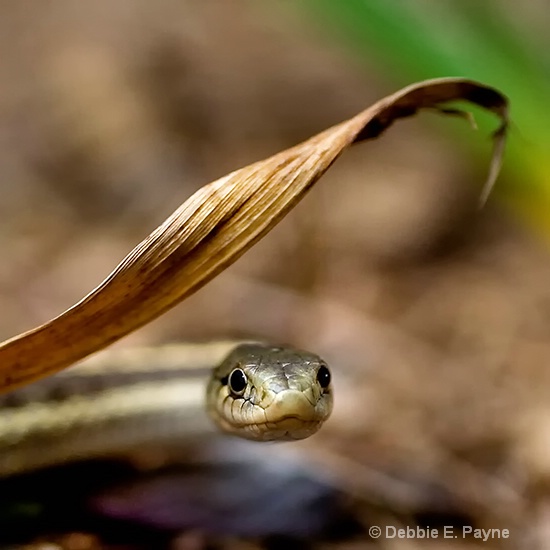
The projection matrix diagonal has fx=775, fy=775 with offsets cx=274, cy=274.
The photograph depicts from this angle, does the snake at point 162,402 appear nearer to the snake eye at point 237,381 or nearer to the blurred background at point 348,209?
the snake eye at point 237,381

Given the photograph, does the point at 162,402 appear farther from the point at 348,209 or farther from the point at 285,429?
the point at 348,209

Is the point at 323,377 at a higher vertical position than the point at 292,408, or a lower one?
higher

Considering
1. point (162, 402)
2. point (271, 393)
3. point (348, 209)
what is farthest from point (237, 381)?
point (348, 209)

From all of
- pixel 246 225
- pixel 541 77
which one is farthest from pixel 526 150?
→ pixel 246 225

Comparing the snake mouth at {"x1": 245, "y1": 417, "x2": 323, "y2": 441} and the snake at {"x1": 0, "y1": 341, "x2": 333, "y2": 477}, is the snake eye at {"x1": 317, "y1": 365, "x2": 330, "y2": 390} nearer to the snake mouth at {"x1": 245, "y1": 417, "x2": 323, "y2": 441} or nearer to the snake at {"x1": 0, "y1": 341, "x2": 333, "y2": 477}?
the snake at {"x1": 0, "y1": 341, "x2": 333, "y2": 477}

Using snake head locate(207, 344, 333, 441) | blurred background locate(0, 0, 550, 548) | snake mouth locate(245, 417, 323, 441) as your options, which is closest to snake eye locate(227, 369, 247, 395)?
snake head locate(207, 344, 333, 441)

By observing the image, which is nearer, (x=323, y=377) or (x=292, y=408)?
(x=292, y=408)

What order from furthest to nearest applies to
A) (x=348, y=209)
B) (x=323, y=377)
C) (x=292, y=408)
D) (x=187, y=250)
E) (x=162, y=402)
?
1. (x=348, y=209)
2. (x=162, y=402)
3. (x=323, y=377)
4. (x=292, y=408)
5. (x=187, y=250)
